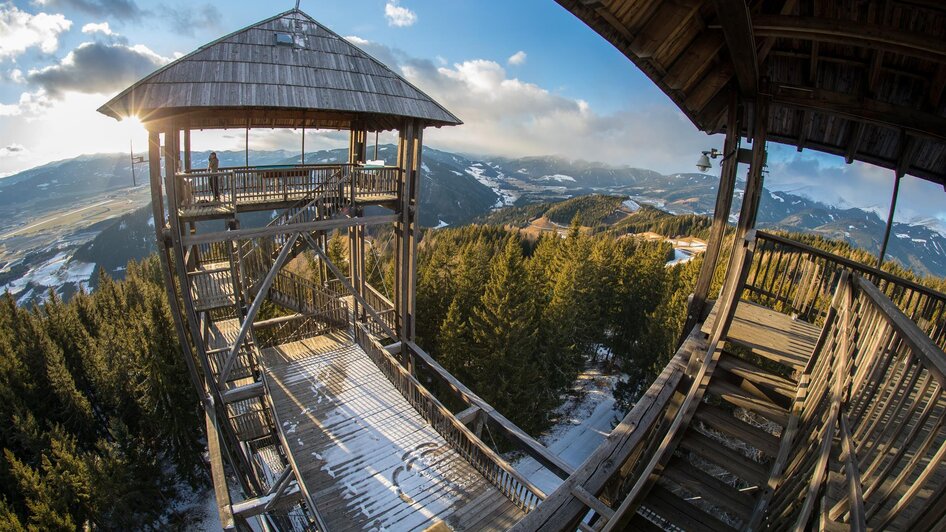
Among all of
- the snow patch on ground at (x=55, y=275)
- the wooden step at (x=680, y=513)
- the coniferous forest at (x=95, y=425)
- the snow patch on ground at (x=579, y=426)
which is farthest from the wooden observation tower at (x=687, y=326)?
the snow patch on ground at (x=55, y=275)

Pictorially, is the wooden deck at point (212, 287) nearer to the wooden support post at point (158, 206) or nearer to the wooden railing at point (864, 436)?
the wooden support post at point (158, 206)

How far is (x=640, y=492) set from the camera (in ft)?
12.9

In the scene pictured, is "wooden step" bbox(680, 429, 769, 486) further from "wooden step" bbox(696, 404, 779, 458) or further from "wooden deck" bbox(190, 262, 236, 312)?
"wooden deck" bbox(190, 262, 236, 312)

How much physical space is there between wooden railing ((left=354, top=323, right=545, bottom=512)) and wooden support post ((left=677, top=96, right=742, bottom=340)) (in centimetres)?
403

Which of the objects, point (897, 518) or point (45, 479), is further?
point (45, 479)

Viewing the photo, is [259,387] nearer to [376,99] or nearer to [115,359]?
[376,99]

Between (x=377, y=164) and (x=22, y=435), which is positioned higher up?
(x=377, y=164)

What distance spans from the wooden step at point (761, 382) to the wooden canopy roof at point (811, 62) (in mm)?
3357

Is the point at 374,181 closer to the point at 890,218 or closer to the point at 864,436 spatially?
the point at 890,218

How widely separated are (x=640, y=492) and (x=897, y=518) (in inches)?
78.0

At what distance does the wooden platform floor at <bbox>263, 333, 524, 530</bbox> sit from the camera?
8.00m

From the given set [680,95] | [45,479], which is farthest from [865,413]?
[45,479]

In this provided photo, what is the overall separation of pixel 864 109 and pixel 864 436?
4697 millimetres

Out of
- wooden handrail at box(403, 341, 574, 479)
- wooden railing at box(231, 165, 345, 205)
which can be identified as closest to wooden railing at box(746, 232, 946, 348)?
wooden handrail at box(403, 341, 574, 479)
